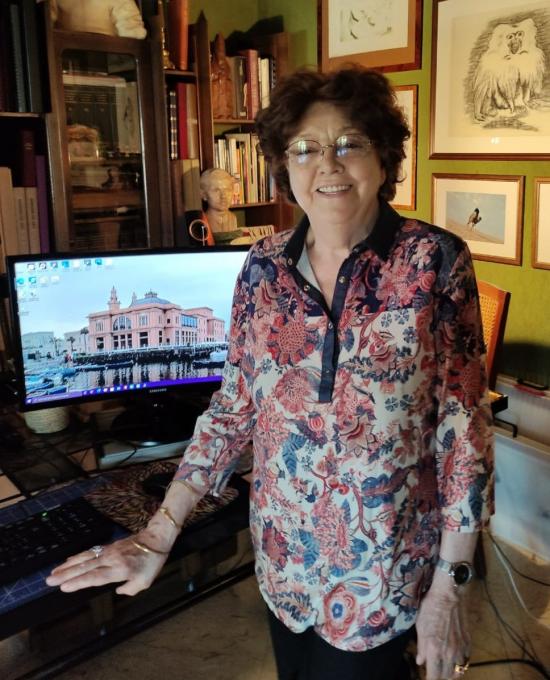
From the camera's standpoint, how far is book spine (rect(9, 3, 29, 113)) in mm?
2008

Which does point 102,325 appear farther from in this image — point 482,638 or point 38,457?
point 482,638

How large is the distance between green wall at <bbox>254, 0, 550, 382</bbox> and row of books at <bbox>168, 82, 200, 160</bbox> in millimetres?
731

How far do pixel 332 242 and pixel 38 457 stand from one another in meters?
0.90

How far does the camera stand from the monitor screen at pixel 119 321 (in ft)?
5.00

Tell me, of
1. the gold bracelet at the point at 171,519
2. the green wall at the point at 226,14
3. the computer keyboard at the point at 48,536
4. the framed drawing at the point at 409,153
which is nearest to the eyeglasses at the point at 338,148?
the gold bracelet at the point at 171,519

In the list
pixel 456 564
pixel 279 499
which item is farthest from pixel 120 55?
pixel 456 564

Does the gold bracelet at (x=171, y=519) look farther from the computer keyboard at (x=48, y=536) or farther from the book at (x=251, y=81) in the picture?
the book at (x=251, y=81)

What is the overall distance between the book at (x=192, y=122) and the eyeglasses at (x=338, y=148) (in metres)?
1.60

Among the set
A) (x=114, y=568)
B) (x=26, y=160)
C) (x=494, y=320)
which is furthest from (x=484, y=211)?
(x=114, y=568)

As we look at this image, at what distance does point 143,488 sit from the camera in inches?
53.4

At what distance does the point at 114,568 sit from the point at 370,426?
0.43m

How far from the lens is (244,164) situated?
110 inches

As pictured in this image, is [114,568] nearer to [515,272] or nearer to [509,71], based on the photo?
[515,272]

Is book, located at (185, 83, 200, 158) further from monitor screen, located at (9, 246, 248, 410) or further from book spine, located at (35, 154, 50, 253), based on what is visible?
monitor screen, located at (9, 246, 248, 410)
